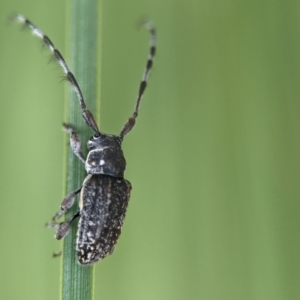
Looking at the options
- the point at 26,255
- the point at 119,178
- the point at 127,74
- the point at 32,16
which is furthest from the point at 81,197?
the point at 32,16

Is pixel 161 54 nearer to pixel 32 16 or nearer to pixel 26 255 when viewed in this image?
pixel 32 16

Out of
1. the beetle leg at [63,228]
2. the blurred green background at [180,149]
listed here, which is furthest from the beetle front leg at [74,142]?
the blurred green background at [180,149]

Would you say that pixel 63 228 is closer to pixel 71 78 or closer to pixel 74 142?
pixel 74 142

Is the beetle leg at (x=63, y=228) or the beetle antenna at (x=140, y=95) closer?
the beetle leg at (x=63, y=228)

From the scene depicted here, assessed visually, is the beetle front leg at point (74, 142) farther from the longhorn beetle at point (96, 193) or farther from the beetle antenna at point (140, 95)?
the beetle antenna at point (140, 95)

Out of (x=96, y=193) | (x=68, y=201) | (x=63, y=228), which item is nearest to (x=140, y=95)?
(x=96, y=193)

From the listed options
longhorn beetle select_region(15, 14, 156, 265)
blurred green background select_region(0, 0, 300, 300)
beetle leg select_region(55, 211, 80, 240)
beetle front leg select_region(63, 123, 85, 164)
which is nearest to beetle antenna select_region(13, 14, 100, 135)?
longhorn beetle select_region(15, 14, 156, 265)
